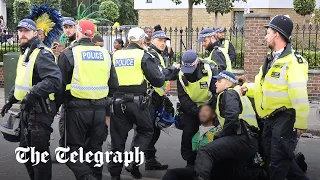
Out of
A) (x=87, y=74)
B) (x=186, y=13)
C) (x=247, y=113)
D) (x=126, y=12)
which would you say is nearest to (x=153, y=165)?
(x=247, y=113)

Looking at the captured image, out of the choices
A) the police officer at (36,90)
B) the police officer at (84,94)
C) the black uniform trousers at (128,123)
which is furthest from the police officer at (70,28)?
the police officer at (36,90)

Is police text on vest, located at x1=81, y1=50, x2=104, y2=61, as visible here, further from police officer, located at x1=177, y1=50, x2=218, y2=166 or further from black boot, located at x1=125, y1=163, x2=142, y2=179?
black boot, located at x1=125, y1=163, x2=142, y2=179

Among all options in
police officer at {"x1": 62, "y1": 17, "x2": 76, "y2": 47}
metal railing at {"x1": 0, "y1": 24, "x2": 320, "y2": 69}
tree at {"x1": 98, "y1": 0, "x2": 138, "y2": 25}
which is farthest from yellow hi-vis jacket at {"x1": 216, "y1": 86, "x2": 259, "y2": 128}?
tree at {"x1": 98, "y1": 0, "x2": 138, "y2": 25}

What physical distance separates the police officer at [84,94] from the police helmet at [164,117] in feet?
5.04

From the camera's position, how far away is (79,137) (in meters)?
6.41

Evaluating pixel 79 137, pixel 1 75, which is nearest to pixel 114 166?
pixel 79 137

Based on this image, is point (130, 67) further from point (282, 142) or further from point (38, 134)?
point (282, 142)

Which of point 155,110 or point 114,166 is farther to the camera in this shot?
point 155,110

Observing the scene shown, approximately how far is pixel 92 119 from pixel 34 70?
85cm

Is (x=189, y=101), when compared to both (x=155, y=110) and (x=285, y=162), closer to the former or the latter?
(x=155, y=110)

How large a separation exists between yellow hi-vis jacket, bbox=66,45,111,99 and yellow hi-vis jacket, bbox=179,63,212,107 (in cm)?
141

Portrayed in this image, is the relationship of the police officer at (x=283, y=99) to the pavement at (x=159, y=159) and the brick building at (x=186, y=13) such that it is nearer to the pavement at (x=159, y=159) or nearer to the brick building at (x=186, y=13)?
the pavement at (x=159, y=159)

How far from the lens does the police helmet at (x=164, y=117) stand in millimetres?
7918

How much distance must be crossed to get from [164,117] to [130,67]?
44.1 inches
